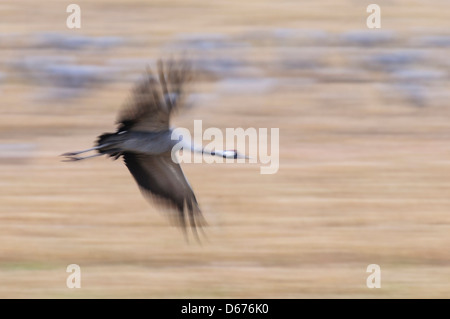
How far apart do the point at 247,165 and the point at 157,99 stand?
2099mm

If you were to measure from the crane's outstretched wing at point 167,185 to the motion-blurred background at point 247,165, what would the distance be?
198mm

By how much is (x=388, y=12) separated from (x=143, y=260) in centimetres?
358

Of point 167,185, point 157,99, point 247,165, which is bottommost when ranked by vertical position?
point 167,185

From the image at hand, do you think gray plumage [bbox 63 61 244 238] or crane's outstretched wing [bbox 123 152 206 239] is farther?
crane's outstretched wing [bbox 123 152 206 239]

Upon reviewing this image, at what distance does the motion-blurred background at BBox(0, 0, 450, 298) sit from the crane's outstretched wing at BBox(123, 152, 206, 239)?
20 cm

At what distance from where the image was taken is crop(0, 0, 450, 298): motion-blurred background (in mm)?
5391

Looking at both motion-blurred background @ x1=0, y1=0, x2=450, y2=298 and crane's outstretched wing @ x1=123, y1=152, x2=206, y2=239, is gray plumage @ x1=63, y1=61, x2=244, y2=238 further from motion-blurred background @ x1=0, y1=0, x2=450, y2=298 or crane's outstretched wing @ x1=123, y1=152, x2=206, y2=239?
motion-blurred background @ x1=0, y1=0, x2=450, y2=298

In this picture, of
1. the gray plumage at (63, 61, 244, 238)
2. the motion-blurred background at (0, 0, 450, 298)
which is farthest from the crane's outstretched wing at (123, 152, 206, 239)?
the motion-blurred background at (0, 0, 450, 298)

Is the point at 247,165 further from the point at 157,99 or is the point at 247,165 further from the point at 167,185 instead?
the point at 157,99

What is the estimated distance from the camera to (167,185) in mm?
5332

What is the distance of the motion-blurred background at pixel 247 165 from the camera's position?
5.39m

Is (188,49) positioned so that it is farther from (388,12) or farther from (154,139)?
(154,139)

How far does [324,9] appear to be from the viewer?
802 cm

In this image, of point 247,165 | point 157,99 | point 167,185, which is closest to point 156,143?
point 157,99
